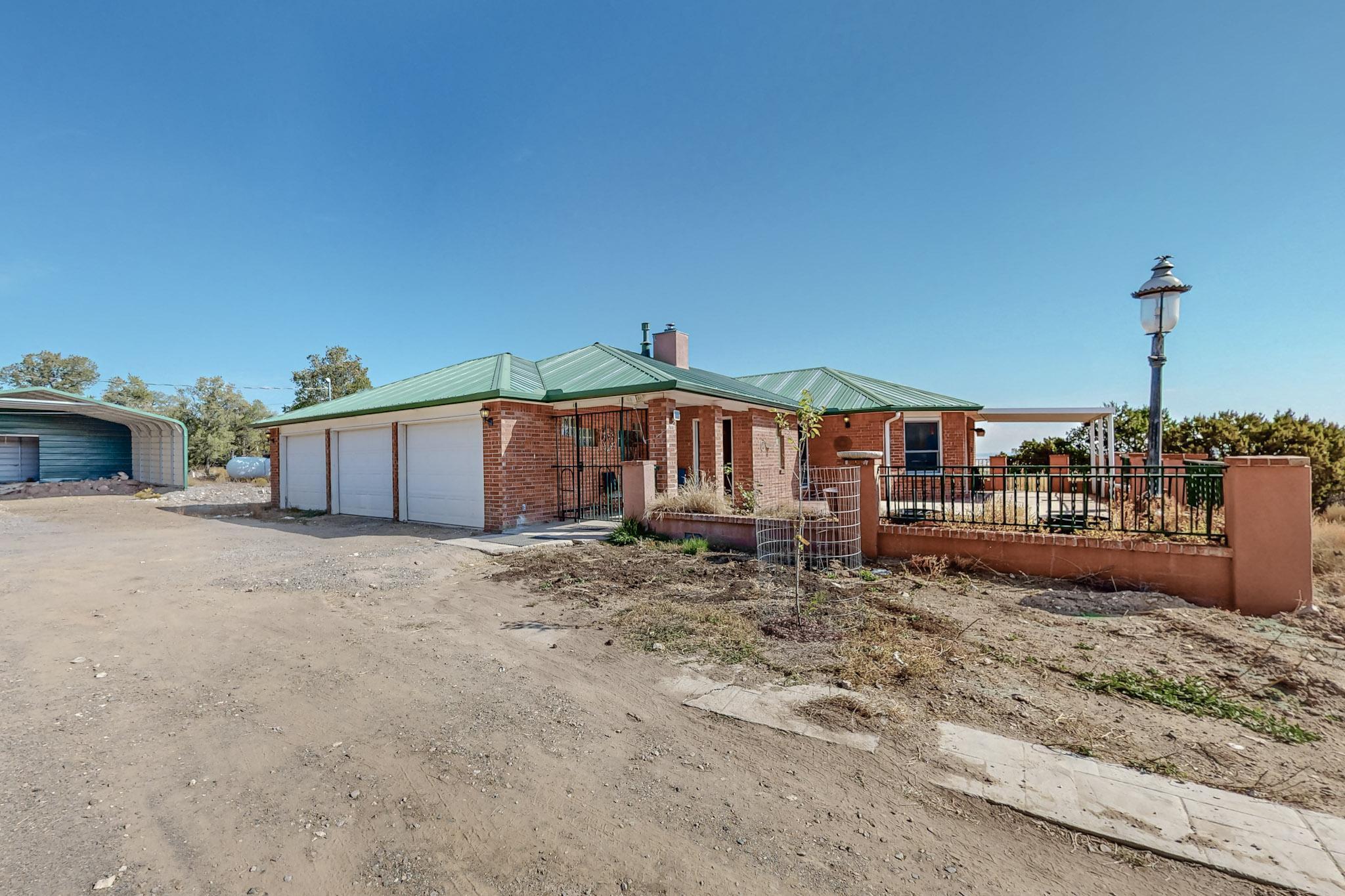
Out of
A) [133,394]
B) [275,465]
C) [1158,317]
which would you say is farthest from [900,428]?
[133,394]

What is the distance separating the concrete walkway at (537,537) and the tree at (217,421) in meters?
29.5

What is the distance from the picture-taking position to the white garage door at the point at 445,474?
1191 centimetres

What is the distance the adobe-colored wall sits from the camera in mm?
5801

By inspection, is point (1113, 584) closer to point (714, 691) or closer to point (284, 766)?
point (714, 691)

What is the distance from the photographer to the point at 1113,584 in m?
6.20

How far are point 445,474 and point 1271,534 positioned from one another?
513 inches

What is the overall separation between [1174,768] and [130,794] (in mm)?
5321

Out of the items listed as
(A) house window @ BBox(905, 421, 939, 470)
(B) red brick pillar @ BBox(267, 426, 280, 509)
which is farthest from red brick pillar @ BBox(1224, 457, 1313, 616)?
(B) red brick pillar @ BBox(267, 426, 280, 509)

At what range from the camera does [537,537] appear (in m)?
10.5

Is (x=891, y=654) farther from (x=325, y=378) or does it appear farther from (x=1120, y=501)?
(x=325, y=378)

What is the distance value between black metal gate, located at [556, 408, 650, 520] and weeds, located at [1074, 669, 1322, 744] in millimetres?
9120

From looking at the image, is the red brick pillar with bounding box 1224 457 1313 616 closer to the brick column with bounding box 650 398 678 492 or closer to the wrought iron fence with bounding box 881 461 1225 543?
the wrought iron fence with bounding box 881 461 1225 543

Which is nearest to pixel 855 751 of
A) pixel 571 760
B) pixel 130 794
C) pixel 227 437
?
pixel 571 760

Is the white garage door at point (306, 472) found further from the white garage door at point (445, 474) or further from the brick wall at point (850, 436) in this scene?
the brick wall at point (850, 436)
